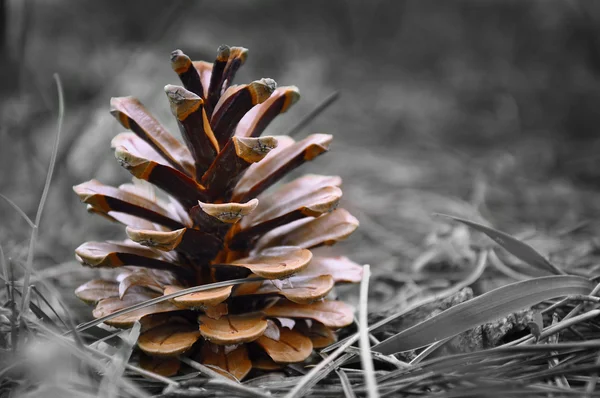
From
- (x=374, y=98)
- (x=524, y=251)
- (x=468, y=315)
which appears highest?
(x=374, y=98)

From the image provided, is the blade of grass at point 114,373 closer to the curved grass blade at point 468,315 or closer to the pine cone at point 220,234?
the pine cone at point 220,234

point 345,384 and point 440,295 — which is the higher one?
point 440,295

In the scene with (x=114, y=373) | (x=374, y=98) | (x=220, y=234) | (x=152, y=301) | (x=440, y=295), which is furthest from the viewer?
(x=374, y=98)

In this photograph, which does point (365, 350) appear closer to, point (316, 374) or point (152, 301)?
point (316, 374)

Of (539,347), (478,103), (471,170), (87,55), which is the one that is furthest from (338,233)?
(87,55)

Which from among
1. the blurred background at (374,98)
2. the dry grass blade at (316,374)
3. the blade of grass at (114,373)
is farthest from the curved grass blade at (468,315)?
the blurred background at (374,98)

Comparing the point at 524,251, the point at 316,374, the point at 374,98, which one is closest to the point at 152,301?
the point at 316,374

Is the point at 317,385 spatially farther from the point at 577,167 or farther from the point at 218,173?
the point at 577,167
